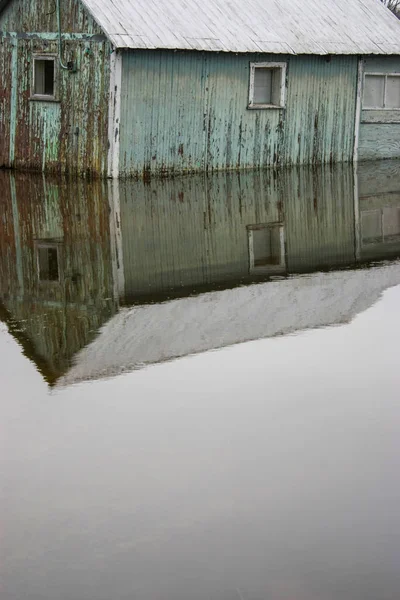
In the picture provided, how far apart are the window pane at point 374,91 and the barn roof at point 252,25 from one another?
72cm

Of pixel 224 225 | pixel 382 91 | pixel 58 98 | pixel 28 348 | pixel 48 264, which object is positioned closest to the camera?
pixel 28 348

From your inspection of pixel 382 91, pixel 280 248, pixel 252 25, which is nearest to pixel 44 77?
pixel 252 25

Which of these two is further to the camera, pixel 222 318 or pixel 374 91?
pixel 374 91

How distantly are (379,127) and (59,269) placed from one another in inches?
560

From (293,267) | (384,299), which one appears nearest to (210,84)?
(293,267)

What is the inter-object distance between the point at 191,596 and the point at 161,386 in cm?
268

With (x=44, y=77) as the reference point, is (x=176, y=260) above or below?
below

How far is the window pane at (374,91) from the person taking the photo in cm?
2288

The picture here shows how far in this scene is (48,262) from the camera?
1077cm

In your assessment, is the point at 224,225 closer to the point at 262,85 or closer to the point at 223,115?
the point at 223,115

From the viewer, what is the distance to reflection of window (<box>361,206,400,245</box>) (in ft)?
41.5

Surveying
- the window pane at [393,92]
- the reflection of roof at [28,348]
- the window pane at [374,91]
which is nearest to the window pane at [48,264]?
the reflection of roof at [28,348]

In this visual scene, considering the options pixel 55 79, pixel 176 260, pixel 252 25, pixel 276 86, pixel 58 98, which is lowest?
pixel 176 260

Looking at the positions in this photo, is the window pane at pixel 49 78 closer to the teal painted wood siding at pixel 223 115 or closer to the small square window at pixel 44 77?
the small square window at pixel 44 77
